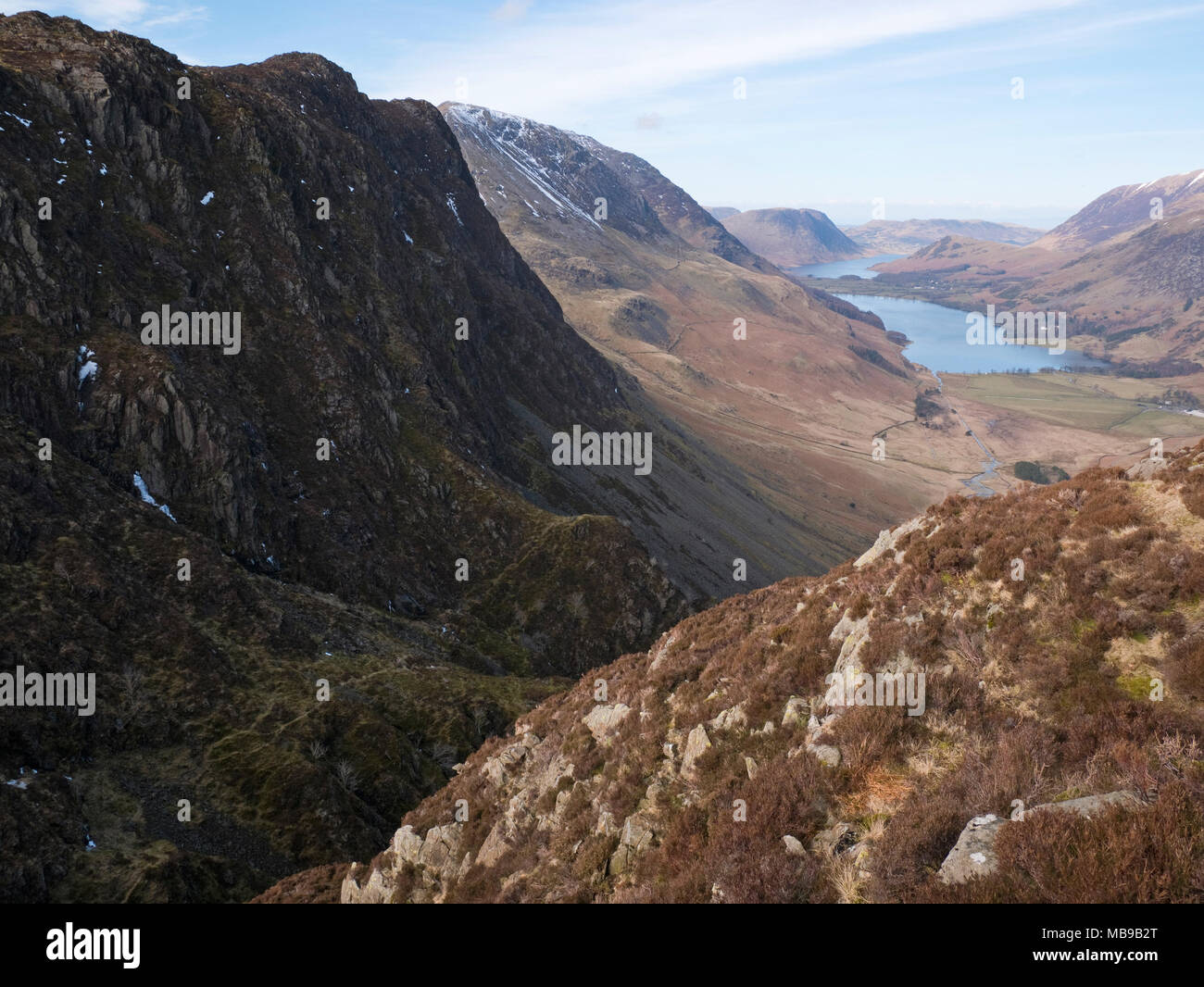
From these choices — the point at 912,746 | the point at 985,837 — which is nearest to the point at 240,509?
the point at 912,746

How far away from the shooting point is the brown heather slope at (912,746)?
1018 centimetres

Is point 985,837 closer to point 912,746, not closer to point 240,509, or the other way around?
point 912,746

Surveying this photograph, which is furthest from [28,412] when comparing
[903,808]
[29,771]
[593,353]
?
[593,353]

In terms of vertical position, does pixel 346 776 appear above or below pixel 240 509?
below

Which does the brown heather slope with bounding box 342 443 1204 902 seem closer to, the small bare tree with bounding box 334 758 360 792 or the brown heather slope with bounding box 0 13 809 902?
the small bare tree with bounding box 334 758 360 792

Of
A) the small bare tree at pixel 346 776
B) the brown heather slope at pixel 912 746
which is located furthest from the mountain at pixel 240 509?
the brown heather slope at pixel 912 746

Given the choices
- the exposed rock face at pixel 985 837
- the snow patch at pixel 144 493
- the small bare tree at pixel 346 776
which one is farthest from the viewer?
the snow patch at pixel 144 493

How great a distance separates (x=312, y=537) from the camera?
57.4 metres

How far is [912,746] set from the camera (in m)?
12.9

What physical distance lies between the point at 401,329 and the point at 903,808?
3240 inches

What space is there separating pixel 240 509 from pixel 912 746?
52345 millimetres

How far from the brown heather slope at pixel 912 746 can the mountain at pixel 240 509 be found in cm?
1519

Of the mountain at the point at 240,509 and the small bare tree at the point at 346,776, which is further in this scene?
the small bare tree at the point at 346,776

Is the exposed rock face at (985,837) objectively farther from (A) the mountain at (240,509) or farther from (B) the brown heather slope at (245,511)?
(B) the brown heather slope at (245,511)
